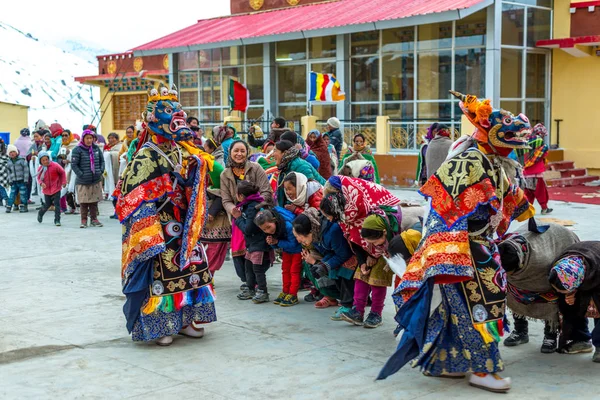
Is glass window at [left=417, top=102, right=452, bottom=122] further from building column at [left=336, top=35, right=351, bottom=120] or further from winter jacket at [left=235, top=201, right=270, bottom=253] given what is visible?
winter jacket at [left=235, top=201, right=270, bottom=253]

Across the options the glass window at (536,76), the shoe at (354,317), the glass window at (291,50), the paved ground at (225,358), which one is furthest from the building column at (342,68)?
the shoe at (354,317)

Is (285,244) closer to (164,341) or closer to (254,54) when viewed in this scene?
(164,341)

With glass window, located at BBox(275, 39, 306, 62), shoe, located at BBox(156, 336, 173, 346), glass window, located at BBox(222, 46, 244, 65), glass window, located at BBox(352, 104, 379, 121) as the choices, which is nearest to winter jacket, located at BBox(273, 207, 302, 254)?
shoe, located at BBox(156, 336, 173, 346)

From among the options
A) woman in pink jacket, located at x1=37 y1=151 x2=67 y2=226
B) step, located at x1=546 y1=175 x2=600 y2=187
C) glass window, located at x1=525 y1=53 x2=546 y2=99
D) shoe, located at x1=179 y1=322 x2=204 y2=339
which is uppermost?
glass window, located at x1=525 y1=53 x2=546 y2=99

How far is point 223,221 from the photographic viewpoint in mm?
8078

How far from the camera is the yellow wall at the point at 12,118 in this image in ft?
83.7

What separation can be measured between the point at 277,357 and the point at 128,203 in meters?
1.58

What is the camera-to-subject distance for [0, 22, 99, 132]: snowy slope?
28728mm

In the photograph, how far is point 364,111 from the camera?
21719 mm

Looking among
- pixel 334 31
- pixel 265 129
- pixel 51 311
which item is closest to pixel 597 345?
pixel 51 311

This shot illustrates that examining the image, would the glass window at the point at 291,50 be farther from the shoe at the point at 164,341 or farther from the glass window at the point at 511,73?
the shoe at the point at 164,341

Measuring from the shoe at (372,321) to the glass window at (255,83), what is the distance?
59.7ft

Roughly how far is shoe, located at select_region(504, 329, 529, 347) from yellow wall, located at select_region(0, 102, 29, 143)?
2270 centimetres

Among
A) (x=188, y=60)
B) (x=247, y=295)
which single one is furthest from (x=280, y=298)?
(x=188, y=60)
